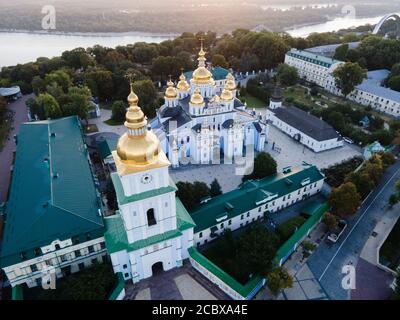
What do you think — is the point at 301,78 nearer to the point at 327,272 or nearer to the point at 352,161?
the point at 352,161

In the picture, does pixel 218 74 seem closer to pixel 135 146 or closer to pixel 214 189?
pixel 214 189

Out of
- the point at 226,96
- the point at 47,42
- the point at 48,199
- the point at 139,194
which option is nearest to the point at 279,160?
the point at 226,96

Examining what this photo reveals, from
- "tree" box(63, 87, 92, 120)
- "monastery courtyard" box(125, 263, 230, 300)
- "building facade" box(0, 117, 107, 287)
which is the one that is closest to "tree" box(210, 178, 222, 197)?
"monastery courtyard" box(125, 263, 230, 300)

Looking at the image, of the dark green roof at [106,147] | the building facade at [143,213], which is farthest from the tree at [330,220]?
the dark green roof at [106,147]

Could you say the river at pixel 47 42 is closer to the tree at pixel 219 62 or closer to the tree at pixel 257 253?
the tree at pixel 219 62

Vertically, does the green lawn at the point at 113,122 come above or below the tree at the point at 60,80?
below

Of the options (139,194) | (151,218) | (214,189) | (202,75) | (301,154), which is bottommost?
(301,154)
